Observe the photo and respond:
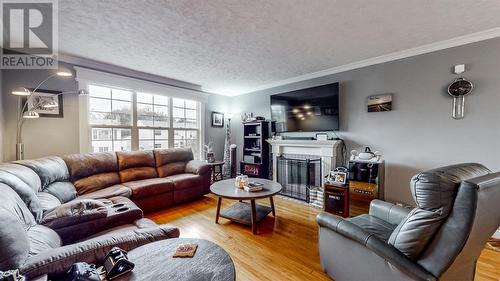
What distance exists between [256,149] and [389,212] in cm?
322

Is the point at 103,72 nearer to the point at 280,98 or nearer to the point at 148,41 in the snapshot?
the point at 148,41

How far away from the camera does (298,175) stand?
401 centimetres

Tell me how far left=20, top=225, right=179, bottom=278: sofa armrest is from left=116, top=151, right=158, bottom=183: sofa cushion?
7.21 ft

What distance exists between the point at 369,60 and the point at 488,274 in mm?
2860

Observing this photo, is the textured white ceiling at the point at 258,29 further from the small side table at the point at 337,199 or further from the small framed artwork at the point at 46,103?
the small side table at the point at 337,199

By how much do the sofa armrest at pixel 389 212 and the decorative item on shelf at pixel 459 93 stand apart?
173 centimetres

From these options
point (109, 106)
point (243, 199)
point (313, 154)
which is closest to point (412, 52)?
point (313, 154)

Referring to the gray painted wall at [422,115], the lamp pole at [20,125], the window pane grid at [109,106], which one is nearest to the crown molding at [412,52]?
the gray painted wall at [422,115]

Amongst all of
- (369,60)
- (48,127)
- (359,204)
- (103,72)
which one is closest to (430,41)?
(369,60)

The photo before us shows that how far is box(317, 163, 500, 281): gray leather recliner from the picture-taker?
0.98 metres

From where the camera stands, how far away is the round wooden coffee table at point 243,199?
96.7 inches

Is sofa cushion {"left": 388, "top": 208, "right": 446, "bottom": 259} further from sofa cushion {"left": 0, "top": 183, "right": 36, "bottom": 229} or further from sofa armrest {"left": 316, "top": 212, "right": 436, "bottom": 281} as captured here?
sofa cushion {"left": 0, "top": 183, "right": 36, "bottom": 229}

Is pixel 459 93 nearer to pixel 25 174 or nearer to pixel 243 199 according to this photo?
pixel 243 199

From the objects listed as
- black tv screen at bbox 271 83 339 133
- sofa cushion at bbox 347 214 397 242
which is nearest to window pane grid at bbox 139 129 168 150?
black tv screen at bbox 271 83 339 133
